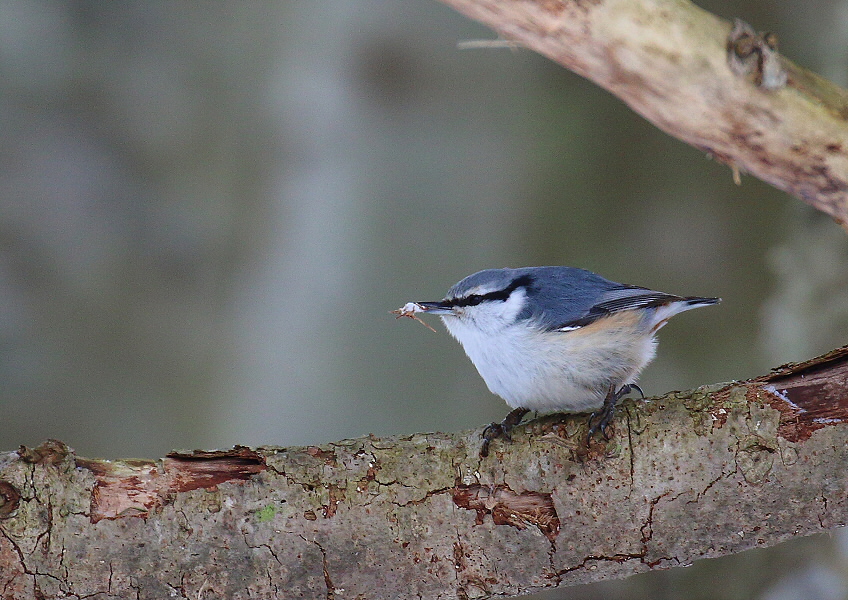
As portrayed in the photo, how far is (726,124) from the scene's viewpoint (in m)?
1.55

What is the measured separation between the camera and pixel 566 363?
4.84 feet

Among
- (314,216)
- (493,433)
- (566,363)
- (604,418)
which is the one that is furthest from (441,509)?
(314,216)

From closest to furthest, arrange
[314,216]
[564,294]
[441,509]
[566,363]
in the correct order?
[441,509], [566,363], [564,294], [314,216]

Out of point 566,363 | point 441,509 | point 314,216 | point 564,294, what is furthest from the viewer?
point 314,216

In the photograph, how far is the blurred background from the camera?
2426 millimetres

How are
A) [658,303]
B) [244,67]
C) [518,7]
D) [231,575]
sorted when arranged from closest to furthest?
[231,575], [518,7], [658,303], [244,67]

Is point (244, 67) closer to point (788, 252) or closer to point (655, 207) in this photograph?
point (655, 207)

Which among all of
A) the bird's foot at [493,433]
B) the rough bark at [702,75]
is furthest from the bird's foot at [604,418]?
the rough bark at [702,75]

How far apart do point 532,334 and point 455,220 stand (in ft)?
3.26

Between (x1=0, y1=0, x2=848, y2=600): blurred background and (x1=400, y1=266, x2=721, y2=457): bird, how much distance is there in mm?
804


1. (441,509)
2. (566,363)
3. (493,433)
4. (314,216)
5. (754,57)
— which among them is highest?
(314,216)

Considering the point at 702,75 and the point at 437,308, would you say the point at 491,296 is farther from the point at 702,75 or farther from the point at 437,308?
the point at 702,75

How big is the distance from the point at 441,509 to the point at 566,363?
44 centimetres

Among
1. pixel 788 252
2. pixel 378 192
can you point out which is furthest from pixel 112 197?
pixel 788 252
